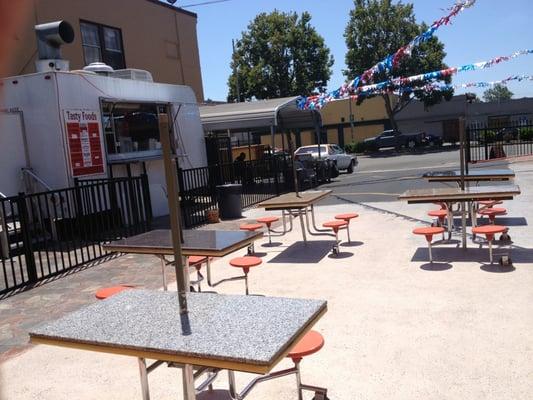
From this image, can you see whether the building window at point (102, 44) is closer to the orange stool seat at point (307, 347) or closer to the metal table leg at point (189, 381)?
the orange stool seat at point (307, 347)

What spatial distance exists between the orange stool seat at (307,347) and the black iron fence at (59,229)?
5.60m

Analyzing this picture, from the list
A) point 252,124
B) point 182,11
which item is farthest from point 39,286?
point 182,11

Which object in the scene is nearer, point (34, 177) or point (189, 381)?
point (189, 381)

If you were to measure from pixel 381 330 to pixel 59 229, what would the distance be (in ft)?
26.2

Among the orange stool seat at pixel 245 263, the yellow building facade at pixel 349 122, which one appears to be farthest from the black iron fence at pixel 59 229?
the yellow building facade at pixel 349 122

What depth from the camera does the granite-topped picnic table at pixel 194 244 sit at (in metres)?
5.07

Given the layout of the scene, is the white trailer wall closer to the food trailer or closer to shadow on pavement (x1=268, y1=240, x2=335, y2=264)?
the food trailer

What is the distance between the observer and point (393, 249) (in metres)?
8.35

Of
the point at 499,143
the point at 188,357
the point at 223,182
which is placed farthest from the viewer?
the point at 499,143

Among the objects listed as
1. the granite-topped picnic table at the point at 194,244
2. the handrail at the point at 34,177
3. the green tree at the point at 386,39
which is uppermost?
the green tree at the point at 386,39

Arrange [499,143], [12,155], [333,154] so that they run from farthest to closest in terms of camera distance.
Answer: [499,143] → [333,154] → [12,155]

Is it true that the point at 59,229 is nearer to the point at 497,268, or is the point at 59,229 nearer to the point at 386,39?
the point at 497,268

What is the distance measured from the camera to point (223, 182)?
14.6 meters

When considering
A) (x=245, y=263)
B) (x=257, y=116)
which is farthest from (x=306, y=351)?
(x=257, y=116)
